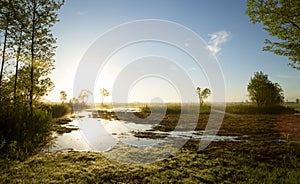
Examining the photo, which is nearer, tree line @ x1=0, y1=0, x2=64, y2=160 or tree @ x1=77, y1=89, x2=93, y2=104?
tree line @ x1=0, y1=0, x2=64, y2=160

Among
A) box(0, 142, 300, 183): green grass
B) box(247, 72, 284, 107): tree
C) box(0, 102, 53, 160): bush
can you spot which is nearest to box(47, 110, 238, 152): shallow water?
box(0, 102, 53, 160): bush

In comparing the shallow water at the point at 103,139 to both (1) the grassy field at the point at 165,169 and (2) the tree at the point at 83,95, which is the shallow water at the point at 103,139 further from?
(2) the tree at the point at 83,95

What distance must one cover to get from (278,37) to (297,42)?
1105 millimetres

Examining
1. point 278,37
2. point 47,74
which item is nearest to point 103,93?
point 47,74

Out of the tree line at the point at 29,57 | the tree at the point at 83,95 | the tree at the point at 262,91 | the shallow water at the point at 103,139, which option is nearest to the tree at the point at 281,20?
the shallow water at the point at 103,139

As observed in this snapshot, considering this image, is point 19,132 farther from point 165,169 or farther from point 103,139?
point 165,169

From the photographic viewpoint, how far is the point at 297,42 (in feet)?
38.5

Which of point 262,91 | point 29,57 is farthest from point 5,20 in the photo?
point 262,91

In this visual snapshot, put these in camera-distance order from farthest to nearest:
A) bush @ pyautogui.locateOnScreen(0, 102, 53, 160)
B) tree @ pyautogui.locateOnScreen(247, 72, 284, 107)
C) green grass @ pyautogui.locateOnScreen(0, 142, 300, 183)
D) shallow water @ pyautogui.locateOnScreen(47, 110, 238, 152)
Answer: tree @ pyautogui.locateOnScreen(247, 72, 284, 107)
shallow water @ pyautogui.locateOnScreen(47, 110, 238, 152)
bush @ pyautogui.locateOnScreen(0, 102, 53, 160)
green grass @ pyautogui.locateOnScreen(0, 142, 300, 183)

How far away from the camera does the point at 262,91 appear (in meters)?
37.6

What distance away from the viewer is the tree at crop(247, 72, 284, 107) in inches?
1467

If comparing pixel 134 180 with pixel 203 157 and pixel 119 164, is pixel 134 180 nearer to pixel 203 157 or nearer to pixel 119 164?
pixel 119 164

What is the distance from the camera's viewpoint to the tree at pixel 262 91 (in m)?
37.2

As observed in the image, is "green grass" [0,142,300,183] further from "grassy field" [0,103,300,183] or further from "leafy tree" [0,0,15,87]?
"leafy tree" [0,0,15,87]
